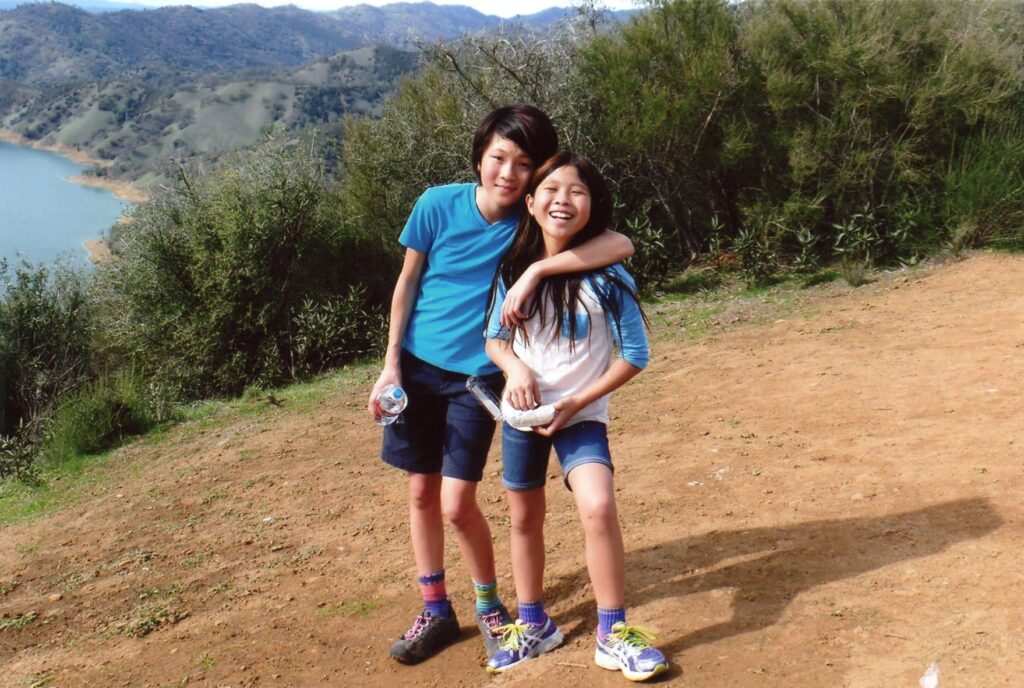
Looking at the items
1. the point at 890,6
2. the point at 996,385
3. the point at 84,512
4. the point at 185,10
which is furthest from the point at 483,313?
the point at 185,10

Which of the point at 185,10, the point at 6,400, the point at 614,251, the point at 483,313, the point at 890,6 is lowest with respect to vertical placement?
the point at 6,400

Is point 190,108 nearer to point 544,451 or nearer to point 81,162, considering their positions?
point 81,162

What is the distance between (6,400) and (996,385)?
11.0 meters

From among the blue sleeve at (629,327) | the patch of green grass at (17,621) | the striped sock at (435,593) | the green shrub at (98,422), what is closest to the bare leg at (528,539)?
the striped sock at (435,593)

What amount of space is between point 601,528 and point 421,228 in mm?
985

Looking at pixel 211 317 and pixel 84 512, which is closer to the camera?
pixel 84 512

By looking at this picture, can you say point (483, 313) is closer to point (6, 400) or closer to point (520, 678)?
point (520, 678)

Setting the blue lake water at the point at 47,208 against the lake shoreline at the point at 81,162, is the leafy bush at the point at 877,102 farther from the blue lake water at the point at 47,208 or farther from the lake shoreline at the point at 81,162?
the lake shoreline at the point at 81,162

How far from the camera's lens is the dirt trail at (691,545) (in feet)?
9.09

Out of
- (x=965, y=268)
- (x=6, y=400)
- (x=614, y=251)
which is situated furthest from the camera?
(x=6, y=400)

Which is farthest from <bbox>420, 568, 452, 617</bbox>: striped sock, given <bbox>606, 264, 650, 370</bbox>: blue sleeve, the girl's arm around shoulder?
<bbox>606, 264, 650, 370</bbox>: blue sleeve

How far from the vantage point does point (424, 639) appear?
306 cm

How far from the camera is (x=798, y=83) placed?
884 cm

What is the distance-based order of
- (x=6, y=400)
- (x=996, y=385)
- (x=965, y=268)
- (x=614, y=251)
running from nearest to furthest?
1. (x=614, y=251)
2. (x=996, y=385)
3. (x=965, y=268)
4. (x=6, y=400)
